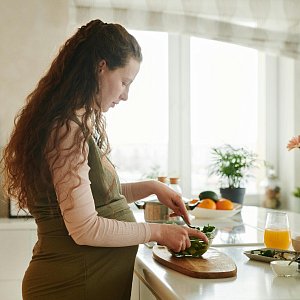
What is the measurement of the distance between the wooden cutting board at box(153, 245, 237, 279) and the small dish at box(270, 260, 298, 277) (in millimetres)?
106

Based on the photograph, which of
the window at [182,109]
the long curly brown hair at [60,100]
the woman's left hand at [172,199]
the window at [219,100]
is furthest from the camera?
the window at [219,100]

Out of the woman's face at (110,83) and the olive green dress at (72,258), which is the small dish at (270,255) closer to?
the olive green dress at (72,258)

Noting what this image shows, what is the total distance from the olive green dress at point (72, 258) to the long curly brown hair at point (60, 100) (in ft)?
0.27

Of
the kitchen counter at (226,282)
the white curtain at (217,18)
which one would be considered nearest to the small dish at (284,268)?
the kitchen counter at (226,282)

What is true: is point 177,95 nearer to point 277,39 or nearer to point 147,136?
point 147,136

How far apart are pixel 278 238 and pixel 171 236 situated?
49 centimetres

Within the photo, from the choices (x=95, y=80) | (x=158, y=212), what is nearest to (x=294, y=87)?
(x=158, y=212)

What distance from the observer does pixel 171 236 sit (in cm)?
167

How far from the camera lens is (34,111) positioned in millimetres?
1628

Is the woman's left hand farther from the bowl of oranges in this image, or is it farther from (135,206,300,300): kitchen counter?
the bowl of oranges

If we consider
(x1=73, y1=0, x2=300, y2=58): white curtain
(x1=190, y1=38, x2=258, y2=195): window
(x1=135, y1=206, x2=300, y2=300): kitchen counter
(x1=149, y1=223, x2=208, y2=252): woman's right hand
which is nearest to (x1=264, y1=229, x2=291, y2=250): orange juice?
(x1=135, y1=206, x2=300, y2=300): kitchen counter

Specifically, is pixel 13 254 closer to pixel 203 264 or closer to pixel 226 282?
pixel 203 264

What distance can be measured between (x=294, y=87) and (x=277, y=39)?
1.19ft

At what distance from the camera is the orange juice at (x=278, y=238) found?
2.00 m
